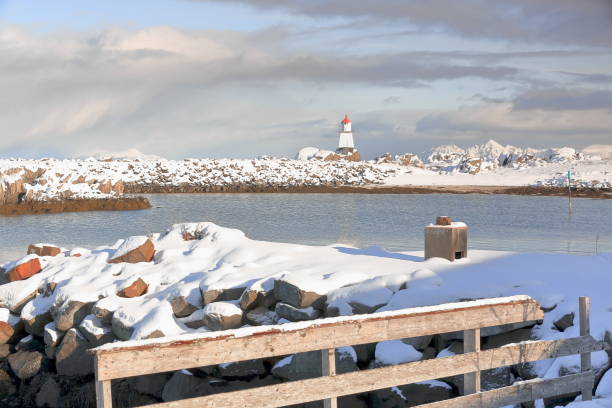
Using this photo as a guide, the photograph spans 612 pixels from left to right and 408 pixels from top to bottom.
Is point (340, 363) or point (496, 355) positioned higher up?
point (496, 355)

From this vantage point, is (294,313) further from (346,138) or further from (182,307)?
(346,138)

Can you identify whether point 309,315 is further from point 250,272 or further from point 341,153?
point 341,153

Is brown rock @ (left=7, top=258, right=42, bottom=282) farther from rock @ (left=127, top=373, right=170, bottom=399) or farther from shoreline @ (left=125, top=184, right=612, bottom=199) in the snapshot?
shoreline @ (left=125, top=184, right=612, bottom=199)

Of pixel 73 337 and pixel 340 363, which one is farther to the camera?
pixel 73 337

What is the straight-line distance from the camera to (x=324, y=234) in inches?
1078

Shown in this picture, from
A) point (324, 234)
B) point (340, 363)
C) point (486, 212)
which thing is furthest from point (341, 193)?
point (340, 363)

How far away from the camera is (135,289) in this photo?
11789 mm

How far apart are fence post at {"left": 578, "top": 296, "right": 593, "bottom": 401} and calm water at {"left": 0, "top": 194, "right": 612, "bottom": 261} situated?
1389 cm

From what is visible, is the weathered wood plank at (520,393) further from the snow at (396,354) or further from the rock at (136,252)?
the rock at (136,252)

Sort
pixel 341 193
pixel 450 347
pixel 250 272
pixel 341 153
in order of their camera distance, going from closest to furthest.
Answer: pixel 450 347
pixel 250 272
pixel 341 193
pixel 341 153

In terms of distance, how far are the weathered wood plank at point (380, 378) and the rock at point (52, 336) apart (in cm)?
713

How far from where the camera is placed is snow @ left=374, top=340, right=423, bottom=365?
8.65 meters

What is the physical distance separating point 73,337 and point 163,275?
206 cm

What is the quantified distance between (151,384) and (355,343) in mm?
5113
